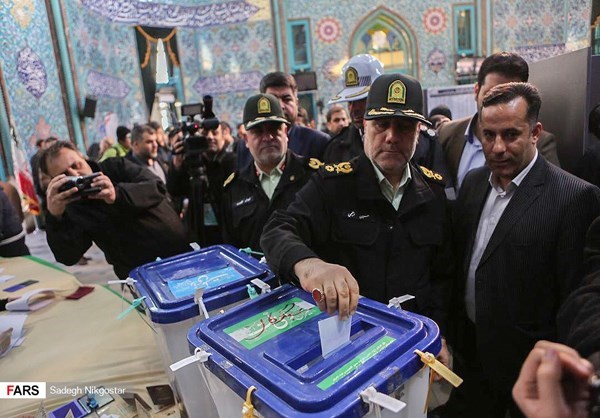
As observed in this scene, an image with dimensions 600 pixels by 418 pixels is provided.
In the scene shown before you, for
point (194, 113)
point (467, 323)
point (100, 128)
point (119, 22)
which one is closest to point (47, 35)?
point (100, 128)

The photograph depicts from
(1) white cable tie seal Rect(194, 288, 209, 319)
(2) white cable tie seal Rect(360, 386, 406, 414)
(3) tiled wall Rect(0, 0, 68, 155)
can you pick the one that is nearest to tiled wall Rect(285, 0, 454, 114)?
(3) tiled wall Rect(0, 0, 68, 155)

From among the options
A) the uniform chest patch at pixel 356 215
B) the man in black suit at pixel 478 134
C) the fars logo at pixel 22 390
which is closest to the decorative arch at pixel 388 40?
the man in black suit at pixel 478 134

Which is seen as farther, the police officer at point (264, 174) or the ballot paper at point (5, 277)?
the ballot paper at point (5, 277)

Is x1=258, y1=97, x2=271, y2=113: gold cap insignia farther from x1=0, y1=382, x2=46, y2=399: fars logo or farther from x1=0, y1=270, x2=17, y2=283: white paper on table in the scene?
x1=0, y1=270, x2=17, y2=283: white paper on table

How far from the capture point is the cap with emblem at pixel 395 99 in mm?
1386

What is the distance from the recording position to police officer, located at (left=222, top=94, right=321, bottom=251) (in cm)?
197

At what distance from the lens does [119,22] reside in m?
9.59

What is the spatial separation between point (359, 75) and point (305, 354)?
199 centimetres

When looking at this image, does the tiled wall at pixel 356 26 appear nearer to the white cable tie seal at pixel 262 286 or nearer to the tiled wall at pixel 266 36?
the tiled wall at pixel 266 36

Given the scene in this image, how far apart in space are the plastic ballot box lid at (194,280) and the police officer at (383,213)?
17cm

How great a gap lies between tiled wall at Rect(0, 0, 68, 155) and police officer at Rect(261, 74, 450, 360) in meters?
6.88

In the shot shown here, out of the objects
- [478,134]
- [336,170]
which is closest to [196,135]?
[336,170]

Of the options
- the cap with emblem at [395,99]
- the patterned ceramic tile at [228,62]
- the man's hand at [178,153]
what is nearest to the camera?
the cap with emblem at [395,99]

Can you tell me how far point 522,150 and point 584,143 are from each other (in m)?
1.06
